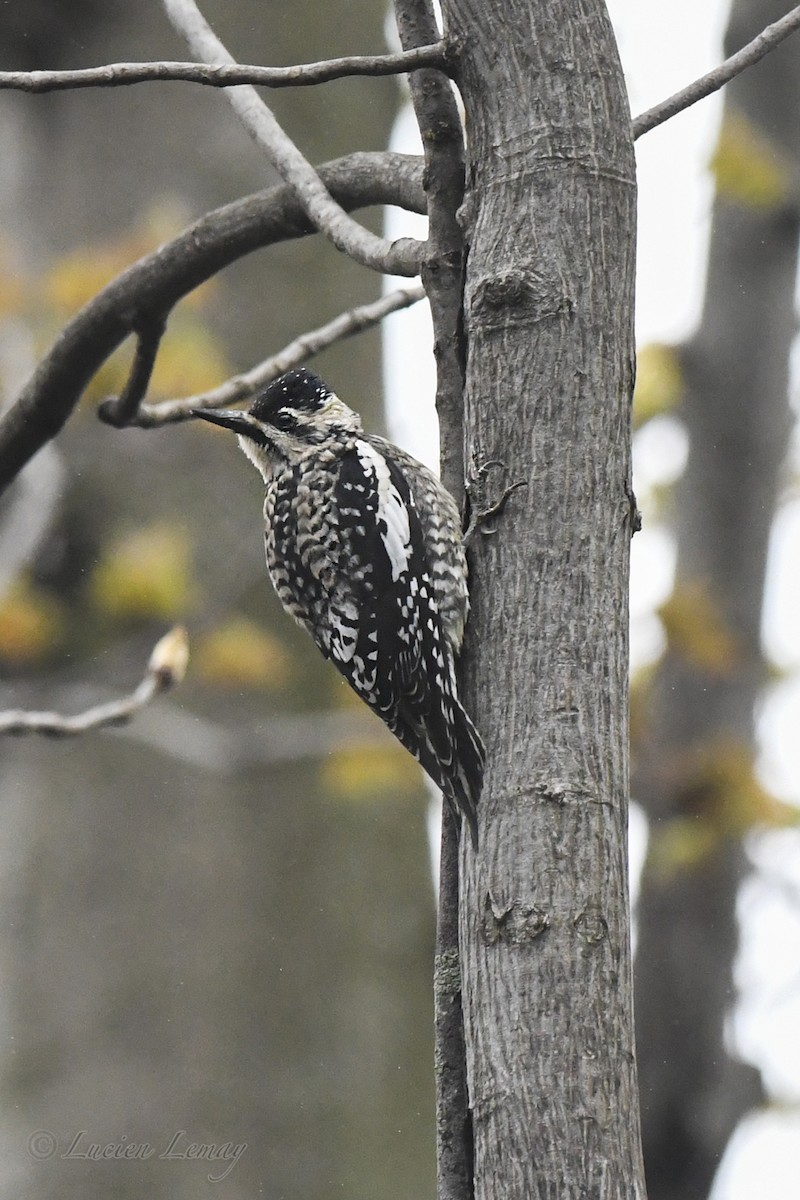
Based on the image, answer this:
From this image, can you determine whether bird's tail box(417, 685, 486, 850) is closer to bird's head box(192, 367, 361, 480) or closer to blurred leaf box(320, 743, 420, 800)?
bird's head box(192, 367, 361, 480)

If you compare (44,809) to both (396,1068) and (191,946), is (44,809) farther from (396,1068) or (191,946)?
(396,1068)

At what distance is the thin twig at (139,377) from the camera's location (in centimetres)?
311

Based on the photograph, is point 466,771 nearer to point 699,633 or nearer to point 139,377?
point 139,377

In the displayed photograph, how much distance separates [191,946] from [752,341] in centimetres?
363

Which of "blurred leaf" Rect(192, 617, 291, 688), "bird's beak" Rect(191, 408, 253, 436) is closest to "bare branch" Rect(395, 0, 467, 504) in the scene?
"bird's beak" Rect(191, 408, 253, 436)

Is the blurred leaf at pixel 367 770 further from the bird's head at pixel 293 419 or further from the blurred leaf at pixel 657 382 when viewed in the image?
the bird's head at pixel 293 419

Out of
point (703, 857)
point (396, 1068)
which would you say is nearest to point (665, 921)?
point (703, 857)

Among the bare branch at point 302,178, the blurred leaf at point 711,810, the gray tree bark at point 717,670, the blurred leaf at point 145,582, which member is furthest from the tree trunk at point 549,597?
the blurred leaf at point 145,582

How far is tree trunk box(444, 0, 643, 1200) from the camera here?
5.69 ft

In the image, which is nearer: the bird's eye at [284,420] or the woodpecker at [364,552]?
the woodpecker at [364,552]

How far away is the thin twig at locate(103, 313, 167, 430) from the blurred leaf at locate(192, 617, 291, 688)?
3.25 m

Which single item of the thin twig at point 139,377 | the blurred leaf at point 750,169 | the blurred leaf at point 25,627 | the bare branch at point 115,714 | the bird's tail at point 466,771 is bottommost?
the bird's tail at point 466,771

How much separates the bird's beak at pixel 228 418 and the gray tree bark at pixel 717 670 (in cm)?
274

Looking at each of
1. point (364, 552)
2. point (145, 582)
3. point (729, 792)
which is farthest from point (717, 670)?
point (364, 552)
